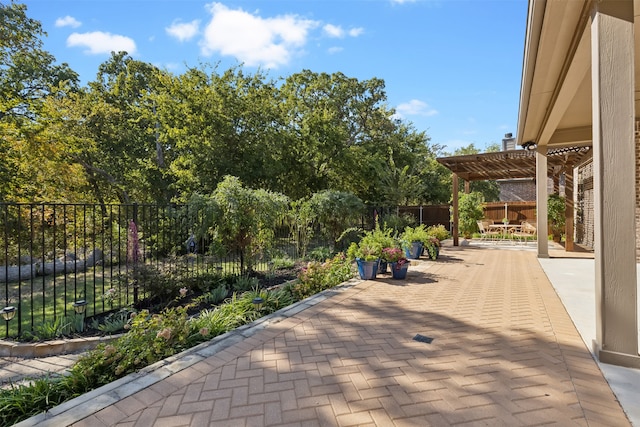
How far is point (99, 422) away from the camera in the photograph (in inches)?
73.2

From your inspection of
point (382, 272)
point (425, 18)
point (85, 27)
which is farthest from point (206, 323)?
point (85, 27)

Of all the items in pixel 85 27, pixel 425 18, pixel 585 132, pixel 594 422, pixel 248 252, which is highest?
pixel 85 27

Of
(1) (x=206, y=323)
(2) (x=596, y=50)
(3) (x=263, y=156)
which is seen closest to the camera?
(2) (x=596, y=50)

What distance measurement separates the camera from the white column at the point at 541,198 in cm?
789

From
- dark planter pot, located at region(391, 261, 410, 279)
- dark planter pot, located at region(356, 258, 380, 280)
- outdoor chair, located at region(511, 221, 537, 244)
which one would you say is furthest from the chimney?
dark planter pot, located at region(356, 258, 380, 280)

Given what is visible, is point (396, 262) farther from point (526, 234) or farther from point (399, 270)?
point (526, 234)

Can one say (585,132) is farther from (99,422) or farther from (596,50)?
(99,422)

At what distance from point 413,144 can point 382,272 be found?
627 inches

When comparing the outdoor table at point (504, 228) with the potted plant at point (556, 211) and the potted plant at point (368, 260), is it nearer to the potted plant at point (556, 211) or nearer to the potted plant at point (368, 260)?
the potted plant at point (556, 211)

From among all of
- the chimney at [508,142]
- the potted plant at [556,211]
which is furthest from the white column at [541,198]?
the chimney at [508,142]

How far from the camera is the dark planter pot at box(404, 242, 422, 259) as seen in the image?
8375 mm

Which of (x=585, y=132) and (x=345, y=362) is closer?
(x=345, y=362)

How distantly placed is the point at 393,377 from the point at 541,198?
7.43m

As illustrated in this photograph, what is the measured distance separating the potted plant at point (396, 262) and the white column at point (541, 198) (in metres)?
4.27
